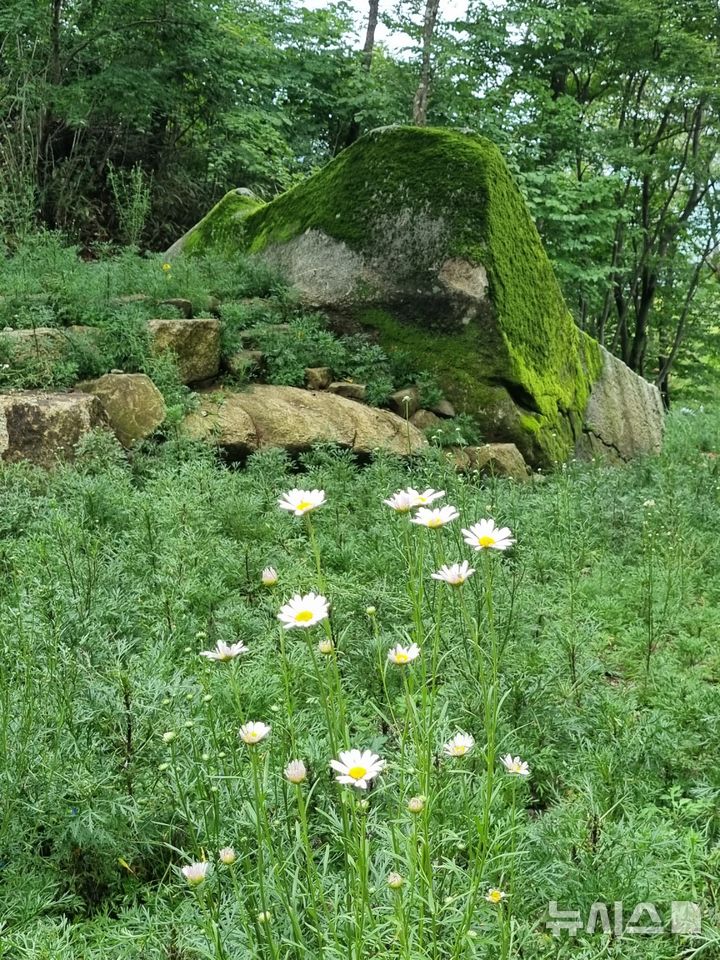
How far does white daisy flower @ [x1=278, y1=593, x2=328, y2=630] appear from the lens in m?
1.15

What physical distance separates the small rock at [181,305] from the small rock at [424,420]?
2.05 m

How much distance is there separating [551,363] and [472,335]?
1.13 metres

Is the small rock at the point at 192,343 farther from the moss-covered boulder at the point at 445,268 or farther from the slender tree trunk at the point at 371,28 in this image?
the slender tree trunk at the point at 371,28

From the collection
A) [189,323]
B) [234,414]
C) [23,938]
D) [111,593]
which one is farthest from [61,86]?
[23,938]

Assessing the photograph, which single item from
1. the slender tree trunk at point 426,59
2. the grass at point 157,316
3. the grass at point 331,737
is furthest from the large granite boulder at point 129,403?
the slender tree trunk at point 426,59

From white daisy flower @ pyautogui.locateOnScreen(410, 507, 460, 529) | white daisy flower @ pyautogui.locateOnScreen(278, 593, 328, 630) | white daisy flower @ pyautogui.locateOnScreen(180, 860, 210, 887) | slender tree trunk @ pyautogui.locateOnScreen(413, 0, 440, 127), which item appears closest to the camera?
white daisy flower @ pyautogui.locateOnScreen(180, 860, 210, 887)

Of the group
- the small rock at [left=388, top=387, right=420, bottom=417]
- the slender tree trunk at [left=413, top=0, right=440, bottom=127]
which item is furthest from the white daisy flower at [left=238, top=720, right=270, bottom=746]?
the slender tree trunk at [left=413, top=0, right=440, bottom=127]

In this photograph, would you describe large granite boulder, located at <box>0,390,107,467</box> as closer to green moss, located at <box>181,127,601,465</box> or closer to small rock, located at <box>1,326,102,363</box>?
small rock, located at <box>1,326,102,363</box>

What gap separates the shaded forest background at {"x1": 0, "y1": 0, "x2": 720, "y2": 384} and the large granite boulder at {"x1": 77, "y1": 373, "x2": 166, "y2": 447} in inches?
117

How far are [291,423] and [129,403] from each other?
1.20 metres

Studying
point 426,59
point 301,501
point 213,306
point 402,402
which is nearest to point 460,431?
point 402,402

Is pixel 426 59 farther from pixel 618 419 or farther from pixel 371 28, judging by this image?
pixel 618 419

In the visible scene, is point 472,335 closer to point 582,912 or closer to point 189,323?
point 189,323

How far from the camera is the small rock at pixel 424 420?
612cm
